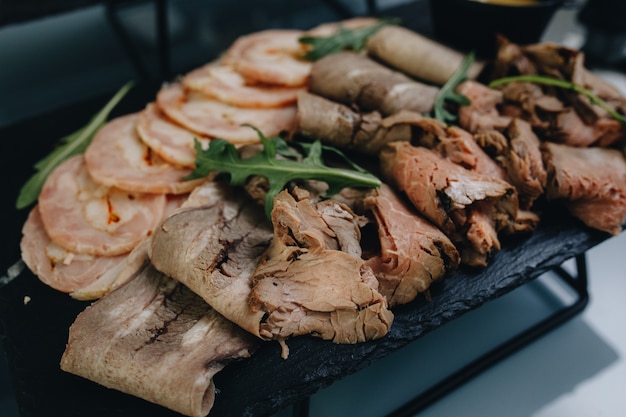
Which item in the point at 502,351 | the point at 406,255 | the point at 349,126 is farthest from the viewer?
the point at 502,351

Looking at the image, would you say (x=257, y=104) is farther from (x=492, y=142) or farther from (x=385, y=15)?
(x=385, y=15)

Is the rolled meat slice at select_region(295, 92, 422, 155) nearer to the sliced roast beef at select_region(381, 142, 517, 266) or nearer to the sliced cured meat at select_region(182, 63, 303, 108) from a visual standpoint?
the sliced roast beef at select_region(381, 142, 517, 266)

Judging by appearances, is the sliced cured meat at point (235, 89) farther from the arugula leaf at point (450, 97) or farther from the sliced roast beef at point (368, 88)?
the arugula leaf at point (450, 97)

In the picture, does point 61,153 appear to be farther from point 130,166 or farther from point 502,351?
point 502,351

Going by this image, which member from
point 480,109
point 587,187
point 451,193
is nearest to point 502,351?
point 587,187

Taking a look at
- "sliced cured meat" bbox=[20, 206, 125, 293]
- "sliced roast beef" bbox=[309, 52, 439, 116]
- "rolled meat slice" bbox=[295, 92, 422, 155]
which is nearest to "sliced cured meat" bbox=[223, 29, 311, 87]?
"sliced roast beef" bbox=[309, 52, 439, 116]


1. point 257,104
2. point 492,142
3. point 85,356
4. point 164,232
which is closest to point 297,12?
point 257,104
